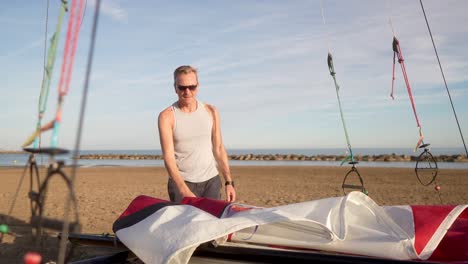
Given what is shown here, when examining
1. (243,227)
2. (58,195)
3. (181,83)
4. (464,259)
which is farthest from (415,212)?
(58,195)

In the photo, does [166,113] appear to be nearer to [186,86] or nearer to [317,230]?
[186,86]

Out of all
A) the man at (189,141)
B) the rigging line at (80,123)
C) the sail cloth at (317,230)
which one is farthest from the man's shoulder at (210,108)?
A: the rigging line at (80,123)

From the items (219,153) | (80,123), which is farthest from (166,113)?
(80,123)

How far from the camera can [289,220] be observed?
9.70 feet

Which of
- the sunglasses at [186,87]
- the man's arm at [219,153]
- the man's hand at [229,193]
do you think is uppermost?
the sunglasses at [186,87]

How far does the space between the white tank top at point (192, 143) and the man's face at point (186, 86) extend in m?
0.20

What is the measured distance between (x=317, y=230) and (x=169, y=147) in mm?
1740

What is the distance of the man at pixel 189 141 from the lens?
4.18 metres

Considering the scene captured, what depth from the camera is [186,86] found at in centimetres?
421

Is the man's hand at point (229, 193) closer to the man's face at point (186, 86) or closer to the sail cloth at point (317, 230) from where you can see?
the man's face at point (186, 86)

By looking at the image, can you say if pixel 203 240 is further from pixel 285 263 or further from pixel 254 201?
pixel 254 201

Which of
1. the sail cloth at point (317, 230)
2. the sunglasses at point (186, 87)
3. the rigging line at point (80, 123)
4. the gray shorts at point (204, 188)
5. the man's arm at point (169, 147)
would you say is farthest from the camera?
the gray shorts at point (204, 188)

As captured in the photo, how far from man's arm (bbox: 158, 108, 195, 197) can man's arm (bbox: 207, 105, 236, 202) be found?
53 cm

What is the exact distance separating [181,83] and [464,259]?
2.67 meters
